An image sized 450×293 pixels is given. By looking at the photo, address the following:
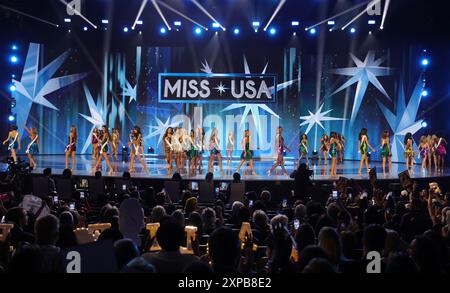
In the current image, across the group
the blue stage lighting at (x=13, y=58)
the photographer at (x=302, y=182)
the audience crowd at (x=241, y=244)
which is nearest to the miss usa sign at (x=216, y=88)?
→ the blue stage lighting at (x=13, y=58)

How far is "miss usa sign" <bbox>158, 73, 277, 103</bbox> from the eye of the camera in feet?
79.3

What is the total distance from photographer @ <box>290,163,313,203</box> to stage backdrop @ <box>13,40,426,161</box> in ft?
42.3

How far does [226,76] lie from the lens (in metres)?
24.2

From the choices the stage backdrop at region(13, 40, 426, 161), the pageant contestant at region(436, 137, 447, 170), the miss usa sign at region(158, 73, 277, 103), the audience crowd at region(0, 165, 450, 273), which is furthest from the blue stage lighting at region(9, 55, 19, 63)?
the pageant contestant at region(436, 137, 447, 170)

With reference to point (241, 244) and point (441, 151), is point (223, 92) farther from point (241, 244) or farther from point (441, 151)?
point (241, 244)

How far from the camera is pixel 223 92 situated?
24.3 metres

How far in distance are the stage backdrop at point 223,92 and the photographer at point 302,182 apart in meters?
12.9

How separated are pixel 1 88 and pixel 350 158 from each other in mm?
15178

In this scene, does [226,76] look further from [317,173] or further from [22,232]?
[22,232]

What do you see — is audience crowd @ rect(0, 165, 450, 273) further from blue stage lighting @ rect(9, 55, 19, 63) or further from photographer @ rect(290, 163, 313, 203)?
blue stage lighting @ rect(9, 55, 19, 63)

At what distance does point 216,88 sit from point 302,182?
13442 millimetres

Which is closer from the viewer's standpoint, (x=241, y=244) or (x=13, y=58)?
(x=241, y=244)

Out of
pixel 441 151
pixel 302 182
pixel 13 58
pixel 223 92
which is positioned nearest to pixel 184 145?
pixel 223 92
